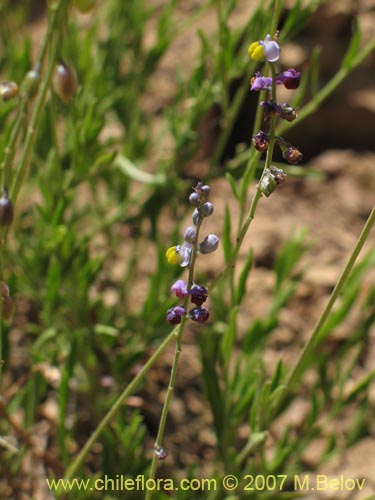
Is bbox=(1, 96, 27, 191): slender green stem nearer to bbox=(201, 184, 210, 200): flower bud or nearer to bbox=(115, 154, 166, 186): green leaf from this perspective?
bbox=(201, 184, 210, 200): flower bud

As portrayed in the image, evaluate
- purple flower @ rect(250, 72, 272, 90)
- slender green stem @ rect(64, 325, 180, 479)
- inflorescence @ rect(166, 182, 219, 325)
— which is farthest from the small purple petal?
purple flower @ rect(250, 72, 272, 90)

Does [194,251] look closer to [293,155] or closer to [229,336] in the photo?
[293,155]

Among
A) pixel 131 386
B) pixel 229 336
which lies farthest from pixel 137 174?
pixel 131 386

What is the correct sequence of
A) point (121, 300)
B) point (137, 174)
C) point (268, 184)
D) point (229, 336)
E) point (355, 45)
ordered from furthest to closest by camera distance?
point (121, 300)
point (137, 174)
point (355, 45)
point (229, 336)
point (268, 184)

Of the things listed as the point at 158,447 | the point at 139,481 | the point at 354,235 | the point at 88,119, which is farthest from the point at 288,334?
the point at 158,447

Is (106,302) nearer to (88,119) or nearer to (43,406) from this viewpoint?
(43,406)

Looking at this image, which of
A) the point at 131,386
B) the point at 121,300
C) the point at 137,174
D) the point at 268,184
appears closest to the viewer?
the point at 268,184

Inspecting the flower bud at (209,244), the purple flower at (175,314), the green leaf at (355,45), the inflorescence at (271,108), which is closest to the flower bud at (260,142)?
the inflorescence at (271,108)

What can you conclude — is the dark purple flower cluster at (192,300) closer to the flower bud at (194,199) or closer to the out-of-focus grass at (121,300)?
the flower bud at (194,199)
